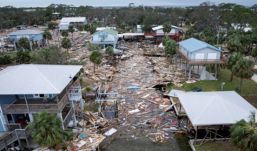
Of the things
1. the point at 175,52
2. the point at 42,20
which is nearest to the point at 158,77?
the point at 175,52

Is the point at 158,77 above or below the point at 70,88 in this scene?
below

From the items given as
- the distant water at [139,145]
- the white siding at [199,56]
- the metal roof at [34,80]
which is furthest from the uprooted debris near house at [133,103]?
the metal roof at [34,80]

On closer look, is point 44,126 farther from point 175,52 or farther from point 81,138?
point 175,52

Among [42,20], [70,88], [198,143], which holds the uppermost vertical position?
[42,20]

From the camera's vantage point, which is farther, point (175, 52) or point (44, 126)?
point (175, 52)

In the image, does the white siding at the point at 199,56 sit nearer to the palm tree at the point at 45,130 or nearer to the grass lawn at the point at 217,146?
the grass lawn at the point at 217,146

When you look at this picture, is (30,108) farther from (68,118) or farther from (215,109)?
(215,109)
